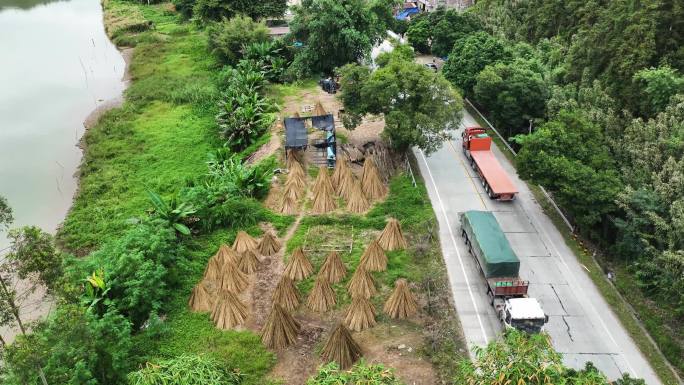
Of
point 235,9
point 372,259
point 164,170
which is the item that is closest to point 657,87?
point 372,259

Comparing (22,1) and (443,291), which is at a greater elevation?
(22,1)

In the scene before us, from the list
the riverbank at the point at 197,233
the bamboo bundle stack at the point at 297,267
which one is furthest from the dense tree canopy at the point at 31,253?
the bamboo bundle stack at the point at 297,267

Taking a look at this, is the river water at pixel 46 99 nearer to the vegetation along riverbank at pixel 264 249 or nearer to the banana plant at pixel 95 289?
the banana plant at pixel 95 289

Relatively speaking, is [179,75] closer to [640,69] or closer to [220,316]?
[220,316]

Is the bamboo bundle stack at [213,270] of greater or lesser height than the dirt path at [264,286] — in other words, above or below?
above

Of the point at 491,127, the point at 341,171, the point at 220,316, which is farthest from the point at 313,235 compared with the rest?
the point at 491,127

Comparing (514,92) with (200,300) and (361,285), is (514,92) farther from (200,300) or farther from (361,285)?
(200,300)
